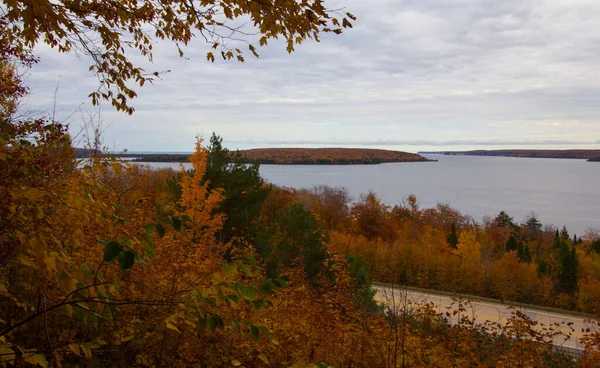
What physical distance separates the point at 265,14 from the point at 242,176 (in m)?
17.2

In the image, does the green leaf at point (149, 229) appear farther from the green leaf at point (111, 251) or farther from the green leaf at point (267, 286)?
the green leaf at point (267, 286)

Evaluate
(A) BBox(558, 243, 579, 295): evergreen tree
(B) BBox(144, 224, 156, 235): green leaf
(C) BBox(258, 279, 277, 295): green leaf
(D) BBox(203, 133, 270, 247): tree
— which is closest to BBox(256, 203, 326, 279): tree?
(D) BBox(203, 133, 270, 247): tree

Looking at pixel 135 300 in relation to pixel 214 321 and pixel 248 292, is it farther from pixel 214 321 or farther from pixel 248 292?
pixel 248 292

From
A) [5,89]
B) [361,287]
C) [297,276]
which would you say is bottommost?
[361,287]

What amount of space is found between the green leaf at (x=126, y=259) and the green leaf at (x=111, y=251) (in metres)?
0.02

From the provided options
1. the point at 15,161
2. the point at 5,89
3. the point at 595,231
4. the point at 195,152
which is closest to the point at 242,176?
the point at 195,152

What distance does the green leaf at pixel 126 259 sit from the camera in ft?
5.25

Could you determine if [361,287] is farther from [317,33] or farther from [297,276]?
[317,33]

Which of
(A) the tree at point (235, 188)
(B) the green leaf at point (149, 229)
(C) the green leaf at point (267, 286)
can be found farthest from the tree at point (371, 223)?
(B) the green leaf at point (149, 229)

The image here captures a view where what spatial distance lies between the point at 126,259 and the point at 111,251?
0.22 ft

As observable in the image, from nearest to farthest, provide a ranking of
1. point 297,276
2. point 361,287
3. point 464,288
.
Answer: point 297,276 → point 361,287 → point 464,288

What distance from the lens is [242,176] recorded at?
20.0 metres

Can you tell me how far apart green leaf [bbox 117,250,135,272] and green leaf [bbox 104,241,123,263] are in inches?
0.9

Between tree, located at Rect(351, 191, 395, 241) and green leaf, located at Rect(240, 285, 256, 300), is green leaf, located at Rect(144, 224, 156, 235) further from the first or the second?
tree, located at Rect(351, 191, 395, 241)
